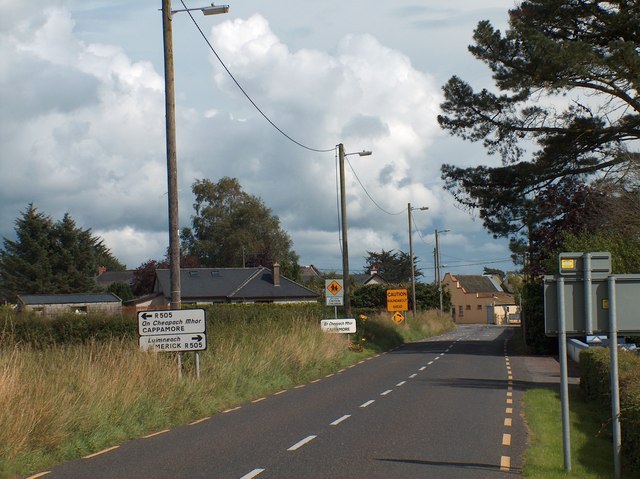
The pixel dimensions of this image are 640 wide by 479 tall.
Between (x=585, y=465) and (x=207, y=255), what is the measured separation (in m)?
84.5

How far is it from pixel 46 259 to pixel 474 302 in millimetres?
65302

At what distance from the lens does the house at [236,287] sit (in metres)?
76.6

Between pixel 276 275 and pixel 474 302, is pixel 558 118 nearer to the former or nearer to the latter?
pixel 276 275

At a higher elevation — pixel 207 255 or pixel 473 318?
pixel 207 255

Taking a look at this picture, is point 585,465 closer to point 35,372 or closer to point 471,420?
point 471,420

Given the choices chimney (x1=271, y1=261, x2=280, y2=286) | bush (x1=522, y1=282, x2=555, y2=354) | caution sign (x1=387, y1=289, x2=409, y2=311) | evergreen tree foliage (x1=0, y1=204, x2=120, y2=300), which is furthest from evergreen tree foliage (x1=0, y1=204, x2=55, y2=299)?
bush (x1=522, y1=282, x2=555, y2=354)

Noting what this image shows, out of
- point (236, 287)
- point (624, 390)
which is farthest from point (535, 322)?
point (236, 287)

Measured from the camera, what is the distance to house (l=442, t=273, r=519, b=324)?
121m

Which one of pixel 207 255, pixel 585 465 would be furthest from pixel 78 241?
pixel 585 465

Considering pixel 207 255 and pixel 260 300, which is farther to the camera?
pixel 207 255

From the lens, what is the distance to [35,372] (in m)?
14.4

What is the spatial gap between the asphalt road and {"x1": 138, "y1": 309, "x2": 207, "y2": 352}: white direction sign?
1940mm

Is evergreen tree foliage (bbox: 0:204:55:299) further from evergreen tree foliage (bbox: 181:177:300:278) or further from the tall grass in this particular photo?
the tall grass

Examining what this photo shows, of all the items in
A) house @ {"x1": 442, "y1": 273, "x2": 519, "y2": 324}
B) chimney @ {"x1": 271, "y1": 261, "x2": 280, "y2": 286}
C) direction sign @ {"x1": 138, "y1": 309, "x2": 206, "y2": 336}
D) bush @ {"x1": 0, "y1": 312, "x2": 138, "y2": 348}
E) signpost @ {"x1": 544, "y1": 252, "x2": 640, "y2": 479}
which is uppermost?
chimney @ {"x1": 271, "y1": 261, "x2": 280, "y2": 286}
